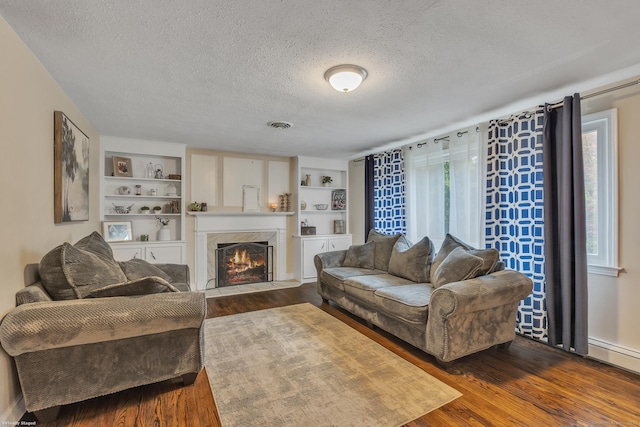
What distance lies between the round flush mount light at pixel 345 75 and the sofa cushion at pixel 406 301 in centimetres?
184

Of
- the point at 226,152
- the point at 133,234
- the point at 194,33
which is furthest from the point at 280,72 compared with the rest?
the point at 133,234

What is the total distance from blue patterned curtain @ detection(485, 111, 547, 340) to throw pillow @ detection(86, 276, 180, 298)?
317cm

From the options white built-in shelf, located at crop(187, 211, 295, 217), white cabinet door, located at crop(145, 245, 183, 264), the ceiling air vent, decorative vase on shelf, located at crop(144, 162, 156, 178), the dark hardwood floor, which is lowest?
the dark hardwood floor

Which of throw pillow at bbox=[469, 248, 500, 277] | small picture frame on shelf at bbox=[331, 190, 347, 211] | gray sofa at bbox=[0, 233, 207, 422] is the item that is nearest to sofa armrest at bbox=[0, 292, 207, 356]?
gray sofa at bbox=[0, 233, 207, 422]

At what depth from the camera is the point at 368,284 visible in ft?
10.6

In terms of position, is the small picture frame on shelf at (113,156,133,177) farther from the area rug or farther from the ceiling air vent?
the area rug

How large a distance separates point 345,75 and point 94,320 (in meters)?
2.25

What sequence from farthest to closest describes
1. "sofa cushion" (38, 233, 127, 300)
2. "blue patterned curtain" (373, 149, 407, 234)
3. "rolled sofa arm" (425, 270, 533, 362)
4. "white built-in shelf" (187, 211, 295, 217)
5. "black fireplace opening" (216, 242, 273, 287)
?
"black fireplace opening" (216, 242, 273, 287) → "white built-in shelf" (187, 211, 295, 217) → "blue patterned curtain" (373, 149, 407, 234) → "rolled sofa arm" (425, 270, 533, 362) → "sofa cushion" (38, 233, 127, 300)

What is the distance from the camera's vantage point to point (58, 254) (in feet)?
6.27

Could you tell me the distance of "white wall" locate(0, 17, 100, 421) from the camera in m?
1.68

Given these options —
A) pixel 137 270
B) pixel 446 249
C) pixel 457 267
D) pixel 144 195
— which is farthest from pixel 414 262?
pixel 144 195

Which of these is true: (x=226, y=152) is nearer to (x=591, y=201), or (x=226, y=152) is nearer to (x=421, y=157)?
(x=421, y=157)

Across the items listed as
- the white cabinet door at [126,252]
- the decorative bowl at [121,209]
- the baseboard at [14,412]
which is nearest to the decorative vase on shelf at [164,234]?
the white cabinet door at [126,252]

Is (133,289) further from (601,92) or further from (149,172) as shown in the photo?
(601,92)
